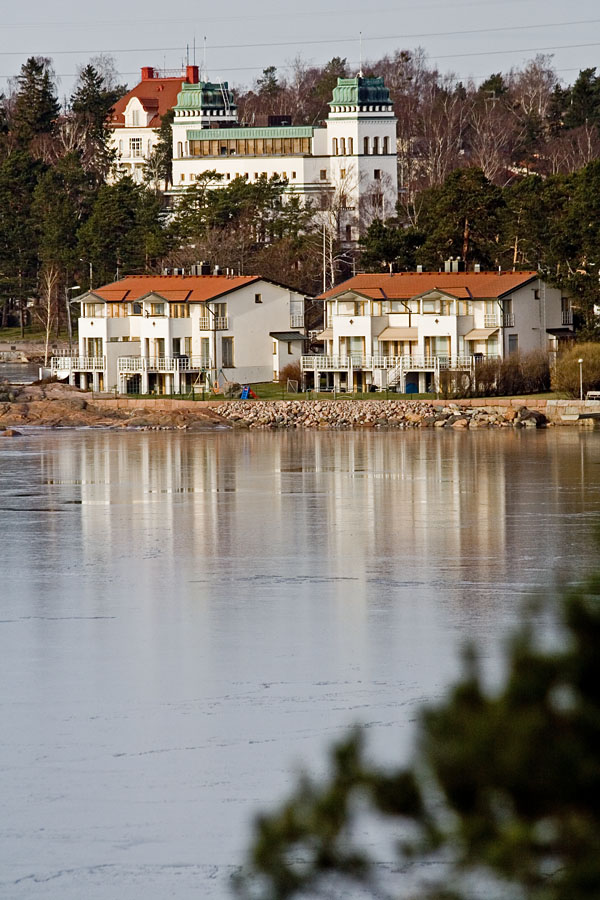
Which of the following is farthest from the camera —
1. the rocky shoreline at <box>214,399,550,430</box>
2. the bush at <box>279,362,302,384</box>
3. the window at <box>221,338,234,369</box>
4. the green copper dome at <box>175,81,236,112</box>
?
the green copper dome at <box>175,81,236,112</box>

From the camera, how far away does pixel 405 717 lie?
10.7 metres

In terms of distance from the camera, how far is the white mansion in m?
82.5

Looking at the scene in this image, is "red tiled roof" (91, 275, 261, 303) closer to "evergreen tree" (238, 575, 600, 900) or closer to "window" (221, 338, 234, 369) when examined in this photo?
"window" (221, 338, 234, 369)

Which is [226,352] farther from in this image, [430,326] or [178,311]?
[430,326]

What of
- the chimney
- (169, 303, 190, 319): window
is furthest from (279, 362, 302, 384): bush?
the chimney

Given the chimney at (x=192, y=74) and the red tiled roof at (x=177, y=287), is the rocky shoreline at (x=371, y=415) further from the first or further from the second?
the chimney at (x=192, y=74)

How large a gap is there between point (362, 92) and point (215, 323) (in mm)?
36259

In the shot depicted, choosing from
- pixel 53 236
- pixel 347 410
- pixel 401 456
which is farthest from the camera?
pixel 53 236

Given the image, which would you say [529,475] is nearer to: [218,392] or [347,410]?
[347,410]

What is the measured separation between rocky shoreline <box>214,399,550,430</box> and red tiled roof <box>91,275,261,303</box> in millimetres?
6473

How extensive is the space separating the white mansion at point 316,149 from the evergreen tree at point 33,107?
768cm

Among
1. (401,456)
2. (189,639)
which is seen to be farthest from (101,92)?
(189,639)

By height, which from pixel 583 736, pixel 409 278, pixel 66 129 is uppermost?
pixel 66 129

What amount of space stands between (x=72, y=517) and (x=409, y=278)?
30.3 metres
